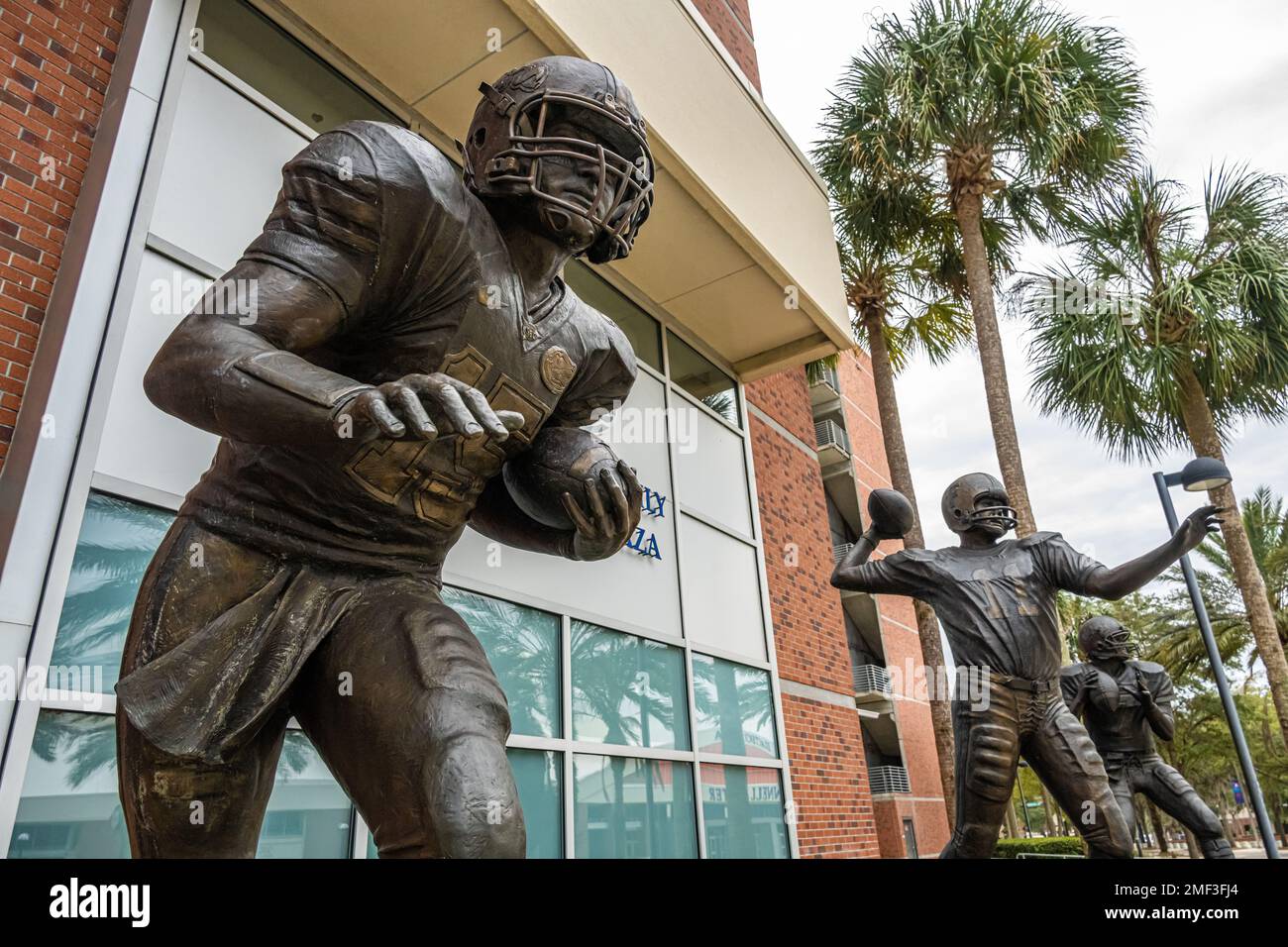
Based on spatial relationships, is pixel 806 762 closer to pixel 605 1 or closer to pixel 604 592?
pixel 604 592

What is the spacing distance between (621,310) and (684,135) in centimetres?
215

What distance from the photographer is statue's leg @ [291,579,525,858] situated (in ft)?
4.30

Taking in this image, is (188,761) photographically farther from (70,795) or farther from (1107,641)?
(1107,641)

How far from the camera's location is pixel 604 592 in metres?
7.18

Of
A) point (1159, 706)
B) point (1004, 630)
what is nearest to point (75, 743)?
point (1004, 630)

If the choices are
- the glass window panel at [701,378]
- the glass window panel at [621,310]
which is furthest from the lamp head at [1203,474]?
the glass window panel at [621,310]

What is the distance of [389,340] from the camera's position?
67.1 inches

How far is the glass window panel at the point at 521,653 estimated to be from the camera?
19.3 feet

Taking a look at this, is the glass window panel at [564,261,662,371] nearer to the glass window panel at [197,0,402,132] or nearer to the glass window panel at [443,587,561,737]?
the glass window panel at [197,0,402,132]

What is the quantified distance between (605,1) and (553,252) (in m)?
5.00

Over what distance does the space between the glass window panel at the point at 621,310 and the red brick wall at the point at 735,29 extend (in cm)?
404

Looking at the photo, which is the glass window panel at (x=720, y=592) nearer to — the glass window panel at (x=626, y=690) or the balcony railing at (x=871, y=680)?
the glass window panel at (x=626, y=690)
